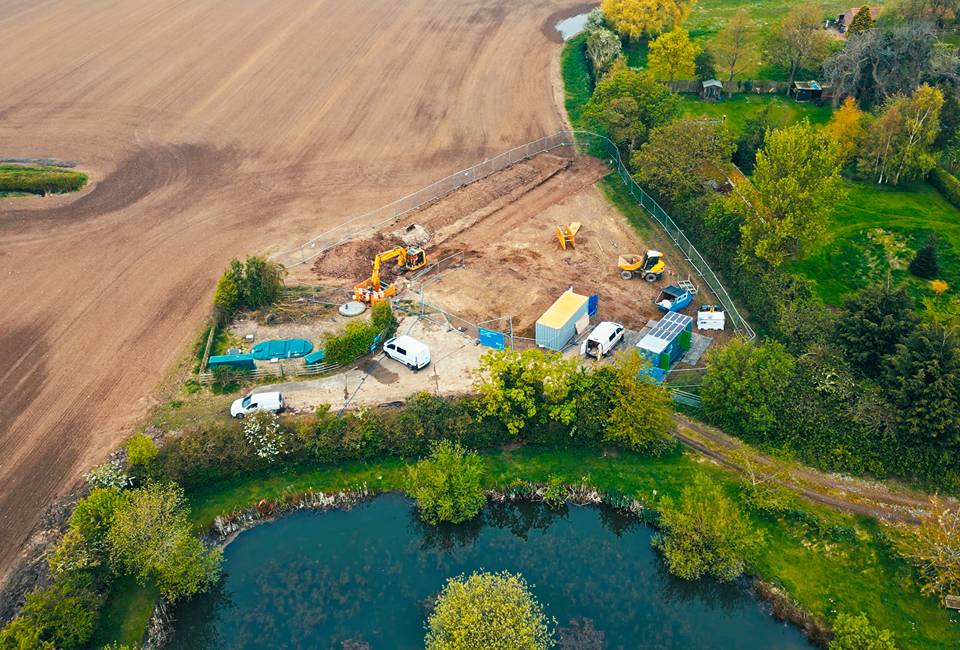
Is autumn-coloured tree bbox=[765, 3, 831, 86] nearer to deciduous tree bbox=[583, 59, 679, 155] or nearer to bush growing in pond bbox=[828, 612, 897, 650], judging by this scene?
deciduous tree bbox=[583, 59, 679, 155]

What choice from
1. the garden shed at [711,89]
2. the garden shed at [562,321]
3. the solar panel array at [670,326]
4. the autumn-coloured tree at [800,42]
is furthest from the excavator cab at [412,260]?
the autumn-coloured tree at [800,42]

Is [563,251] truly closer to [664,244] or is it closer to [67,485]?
[664,244]

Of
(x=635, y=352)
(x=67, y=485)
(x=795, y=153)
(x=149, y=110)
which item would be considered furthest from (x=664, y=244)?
(x=149, y=110)

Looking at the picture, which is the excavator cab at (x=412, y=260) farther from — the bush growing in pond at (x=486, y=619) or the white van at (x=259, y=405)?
the bush growing in pond at (x=486, y=619)

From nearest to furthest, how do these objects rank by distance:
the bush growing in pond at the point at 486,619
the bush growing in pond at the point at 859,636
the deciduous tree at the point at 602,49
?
the bush growing in pond at the point at 486,619
the bush growing in pond at the point at 859,636
the deciduous tree at the point at 602,49

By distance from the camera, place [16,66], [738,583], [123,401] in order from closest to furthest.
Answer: [738,583]
[123,401]
[16,66]

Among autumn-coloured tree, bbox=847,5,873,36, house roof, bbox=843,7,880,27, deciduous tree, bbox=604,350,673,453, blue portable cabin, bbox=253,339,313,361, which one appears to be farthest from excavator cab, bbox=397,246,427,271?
house roof, bbox=843,7,880,27
